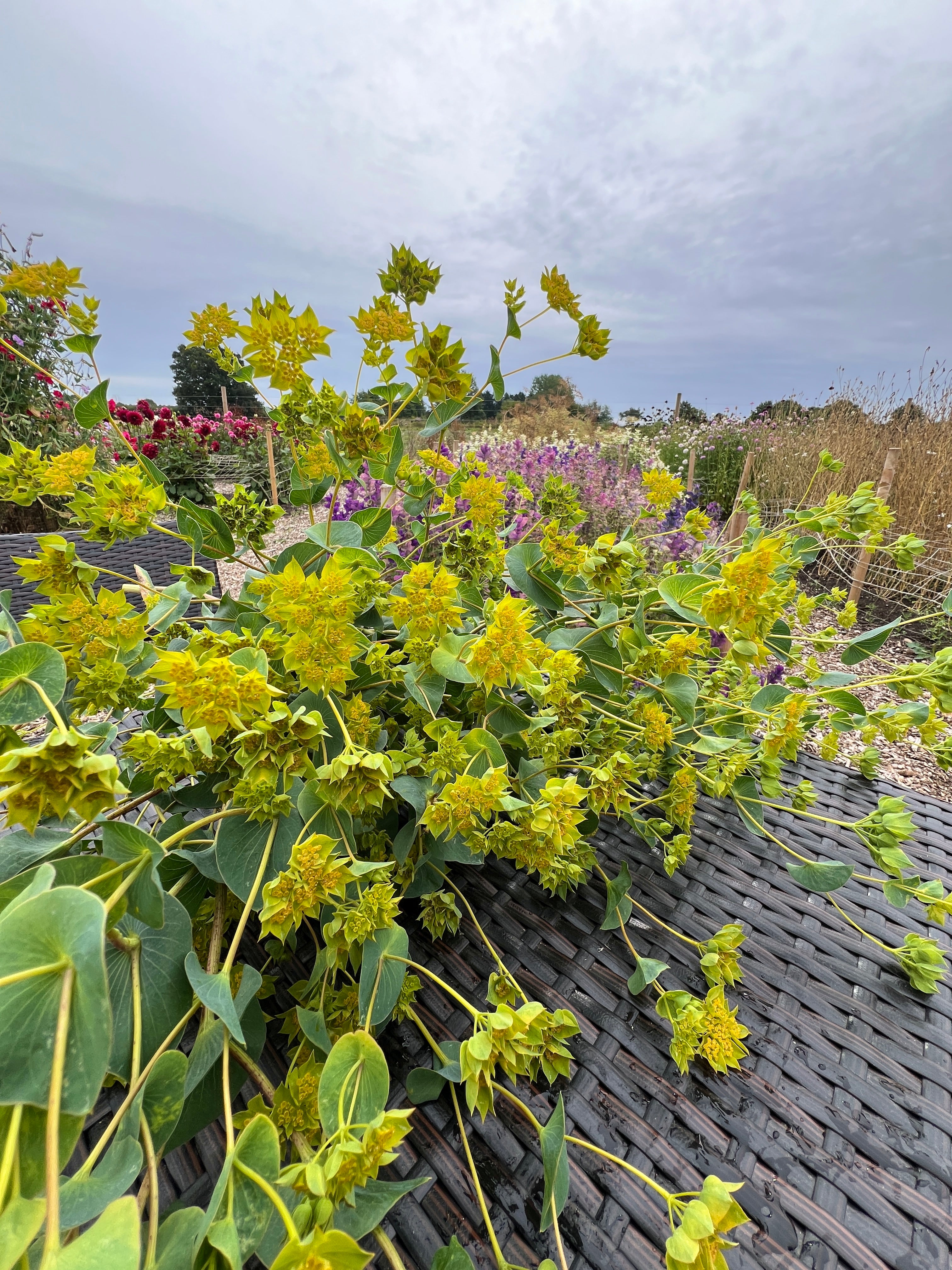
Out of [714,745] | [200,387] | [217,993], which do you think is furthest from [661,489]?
[200,387]

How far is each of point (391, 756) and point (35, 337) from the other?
3.24 m

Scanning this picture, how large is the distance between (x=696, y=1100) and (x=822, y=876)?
0.72ft

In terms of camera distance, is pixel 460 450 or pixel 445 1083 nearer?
pixel 445 1083

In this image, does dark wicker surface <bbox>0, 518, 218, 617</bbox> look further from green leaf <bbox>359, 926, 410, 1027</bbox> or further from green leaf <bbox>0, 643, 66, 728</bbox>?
green leaf <bbox>359, 926, 410, 1027</bbox>

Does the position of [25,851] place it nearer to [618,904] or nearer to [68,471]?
[68,471]

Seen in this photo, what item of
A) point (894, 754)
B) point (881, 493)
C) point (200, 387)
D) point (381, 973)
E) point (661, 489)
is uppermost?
point (200, 387)

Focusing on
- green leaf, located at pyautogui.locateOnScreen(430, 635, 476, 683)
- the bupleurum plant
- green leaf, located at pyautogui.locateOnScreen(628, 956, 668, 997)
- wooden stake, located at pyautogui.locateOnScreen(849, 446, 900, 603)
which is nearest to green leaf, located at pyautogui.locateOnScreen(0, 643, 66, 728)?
the bupleurum plant

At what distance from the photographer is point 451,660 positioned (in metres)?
0.40

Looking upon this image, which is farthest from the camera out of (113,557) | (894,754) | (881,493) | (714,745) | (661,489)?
(881,493)

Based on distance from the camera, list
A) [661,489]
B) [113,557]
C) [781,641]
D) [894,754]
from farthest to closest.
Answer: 1. [113,557]
2. [894,754]
3. [661,489]
4. [781,641]

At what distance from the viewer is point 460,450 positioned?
4.98 metres

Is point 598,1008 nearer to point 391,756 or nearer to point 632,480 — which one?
point 391,756

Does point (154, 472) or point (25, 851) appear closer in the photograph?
point (25, 851)

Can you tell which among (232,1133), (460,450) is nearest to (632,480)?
(460,450)
